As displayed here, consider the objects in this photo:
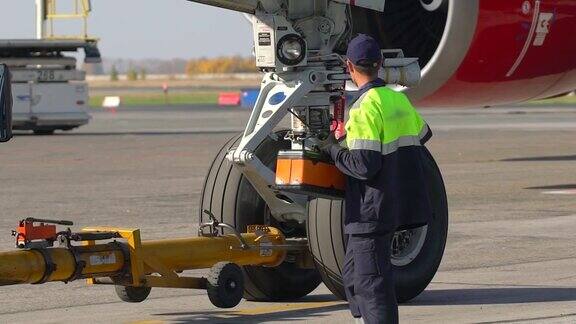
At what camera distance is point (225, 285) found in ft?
30.3

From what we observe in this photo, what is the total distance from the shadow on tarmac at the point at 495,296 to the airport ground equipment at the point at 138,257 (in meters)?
1.06

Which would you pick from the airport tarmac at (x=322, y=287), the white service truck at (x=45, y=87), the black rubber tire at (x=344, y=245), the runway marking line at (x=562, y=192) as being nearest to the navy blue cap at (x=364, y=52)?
the black rubber tire at (x=344, y=245)

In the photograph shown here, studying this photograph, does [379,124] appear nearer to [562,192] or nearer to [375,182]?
[375,182]

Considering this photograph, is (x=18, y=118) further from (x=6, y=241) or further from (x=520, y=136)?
(x=6, y=241)

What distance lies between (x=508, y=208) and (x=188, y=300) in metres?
6.76

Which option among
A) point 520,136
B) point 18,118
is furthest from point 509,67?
point 18,118

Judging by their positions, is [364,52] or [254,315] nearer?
[364,52]

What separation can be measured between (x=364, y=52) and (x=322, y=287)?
3.58 m

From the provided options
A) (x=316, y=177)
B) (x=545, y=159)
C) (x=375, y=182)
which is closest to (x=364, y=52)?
(x=375, y=182)

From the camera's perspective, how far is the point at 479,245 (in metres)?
12.9

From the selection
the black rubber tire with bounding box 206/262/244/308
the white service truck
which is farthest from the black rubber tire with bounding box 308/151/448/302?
the white service truck

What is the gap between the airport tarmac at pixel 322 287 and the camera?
9.46 metres

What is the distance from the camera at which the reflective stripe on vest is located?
24.6 feet

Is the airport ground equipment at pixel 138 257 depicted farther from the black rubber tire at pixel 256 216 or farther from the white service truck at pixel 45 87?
the white service truck at pixel 45 87
